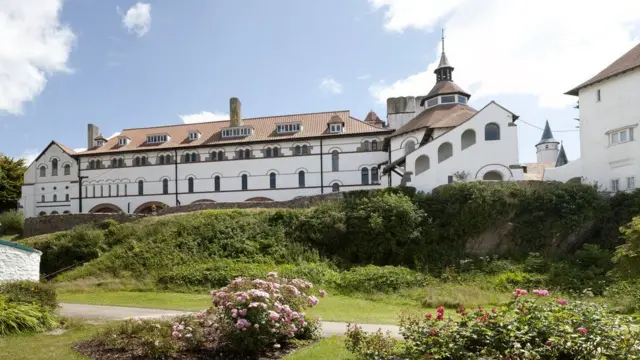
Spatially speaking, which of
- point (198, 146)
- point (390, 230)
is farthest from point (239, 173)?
point (390, 230)

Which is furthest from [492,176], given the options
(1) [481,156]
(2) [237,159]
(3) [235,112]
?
(3) [235,112]

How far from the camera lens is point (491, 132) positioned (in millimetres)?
31531

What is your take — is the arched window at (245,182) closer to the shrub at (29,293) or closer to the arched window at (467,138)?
the arched window at (467,138)

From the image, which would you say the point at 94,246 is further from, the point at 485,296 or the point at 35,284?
the point at 485,296

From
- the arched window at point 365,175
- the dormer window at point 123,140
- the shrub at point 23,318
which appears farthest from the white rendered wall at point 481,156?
the dormer window at point 123,140

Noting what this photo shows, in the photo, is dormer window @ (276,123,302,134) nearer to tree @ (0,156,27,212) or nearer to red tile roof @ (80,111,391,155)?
red tile roof @ (80,111,391,155)

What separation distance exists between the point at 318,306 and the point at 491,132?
66.1 ft

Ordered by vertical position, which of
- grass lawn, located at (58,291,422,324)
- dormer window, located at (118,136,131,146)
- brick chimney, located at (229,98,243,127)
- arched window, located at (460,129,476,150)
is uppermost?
brick chimney, located at (229,98,243,127)

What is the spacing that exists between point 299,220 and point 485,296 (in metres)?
12.3

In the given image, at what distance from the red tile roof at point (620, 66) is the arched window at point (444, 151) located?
864 cm

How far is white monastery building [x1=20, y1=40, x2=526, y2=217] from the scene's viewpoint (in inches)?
1681

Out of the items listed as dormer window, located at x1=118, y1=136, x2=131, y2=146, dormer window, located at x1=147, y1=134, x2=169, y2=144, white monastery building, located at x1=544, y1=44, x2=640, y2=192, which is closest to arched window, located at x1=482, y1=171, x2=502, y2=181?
white monastery building, located at x1=544, y1=44, x2=640, y2=192

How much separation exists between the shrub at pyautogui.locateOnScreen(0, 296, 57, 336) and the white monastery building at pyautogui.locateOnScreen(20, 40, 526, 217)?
1109 inches

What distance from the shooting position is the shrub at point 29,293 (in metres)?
13.0
